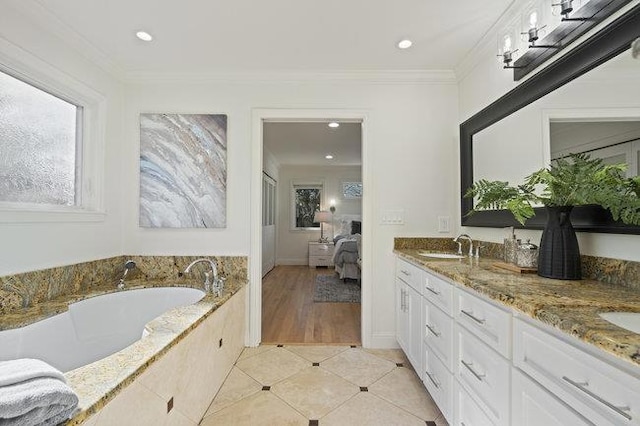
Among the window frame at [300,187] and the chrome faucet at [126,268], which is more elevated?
Answer: the window frame at [300,187]

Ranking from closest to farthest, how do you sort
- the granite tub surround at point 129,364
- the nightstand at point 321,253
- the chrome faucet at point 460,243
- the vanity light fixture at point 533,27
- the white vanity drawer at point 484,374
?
the granite tub surround at point 129,364
the white vanity drawer at point 484,374
the vanity light fixture at point 533,27
the chrome faucet at point 460,243
the nightstand at point 321,253

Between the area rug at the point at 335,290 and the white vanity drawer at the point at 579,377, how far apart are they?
9.81 ft

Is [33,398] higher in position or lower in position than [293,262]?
higher

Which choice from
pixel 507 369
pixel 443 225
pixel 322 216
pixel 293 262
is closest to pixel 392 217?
pixel 443 225

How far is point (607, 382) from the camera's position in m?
0.65

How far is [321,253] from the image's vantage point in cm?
630

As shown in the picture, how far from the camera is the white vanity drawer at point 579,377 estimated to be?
62 cm

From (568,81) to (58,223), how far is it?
3.06 metres

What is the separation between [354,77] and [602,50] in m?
1.62

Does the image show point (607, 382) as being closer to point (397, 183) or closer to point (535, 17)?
point (535, 17)

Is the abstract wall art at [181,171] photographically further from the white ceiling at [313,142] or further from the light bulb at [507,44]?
the light bulb at [507,44]

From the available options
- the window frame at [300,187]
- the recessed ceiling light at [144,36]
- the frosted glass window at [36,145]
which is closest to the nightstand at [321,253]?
the window frame at [300,187]

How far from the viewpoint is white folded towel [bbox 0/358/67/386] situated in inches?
30.1

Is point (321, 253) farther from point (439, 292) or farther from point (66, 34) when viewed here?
point (66, 34)
